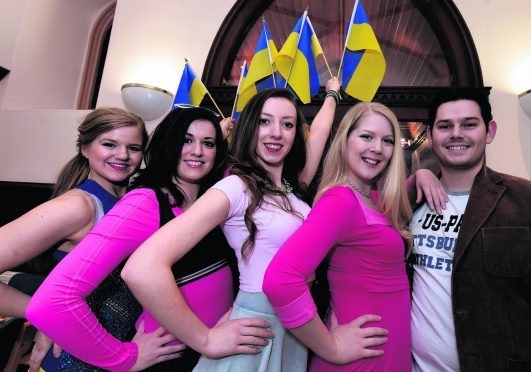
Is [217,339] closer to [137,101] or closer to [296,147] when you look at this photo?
[296,147]

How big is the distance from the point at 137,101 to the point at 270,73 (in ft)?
4.73

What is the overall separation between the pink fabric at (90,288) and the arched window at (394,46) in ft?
6.67

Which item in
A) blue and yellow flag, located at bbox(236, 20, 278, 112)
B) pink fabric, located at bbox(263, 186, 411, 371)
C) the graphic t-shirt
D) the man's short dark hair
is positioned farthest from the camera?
blue and yellow flag, located at bbox(236, 20, 278, 112)

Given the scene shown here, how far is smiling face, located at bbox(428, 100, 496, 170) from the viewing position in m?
1.23

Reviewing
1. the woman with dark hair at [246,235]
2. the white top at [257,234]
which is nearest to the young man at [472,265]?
the woman with dark hair at [246,235]

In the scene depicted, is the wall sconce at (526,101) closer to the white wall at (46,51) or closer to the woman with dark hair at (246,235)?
the woman with dark hair at (246,235)

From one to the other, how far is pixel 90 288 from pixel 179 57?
263 centimetres

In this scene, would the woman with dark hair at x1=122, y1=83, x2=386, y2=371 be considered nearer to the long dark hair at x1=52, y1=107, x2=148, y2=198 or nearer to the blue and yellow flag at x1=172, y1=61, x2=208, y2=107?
the long dark hair at x1=52, y1=107, x2=148, y2=198

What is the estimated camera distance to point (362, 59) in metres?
1.75

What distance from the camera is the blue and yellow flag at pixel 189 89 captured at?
201 centimetres

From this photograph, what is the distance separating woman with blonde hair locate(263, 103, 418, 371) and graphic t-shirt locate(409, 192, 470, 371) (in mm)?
80

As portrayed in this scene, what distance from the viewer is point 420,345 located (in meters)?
1.07

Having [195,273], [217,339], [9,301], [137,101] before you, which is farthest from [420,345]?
[137,101]

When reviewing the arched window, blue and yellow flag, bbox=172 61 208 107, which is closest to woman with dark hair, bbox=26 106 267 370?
blue and yellow flag, bbox=172 61 208 107
